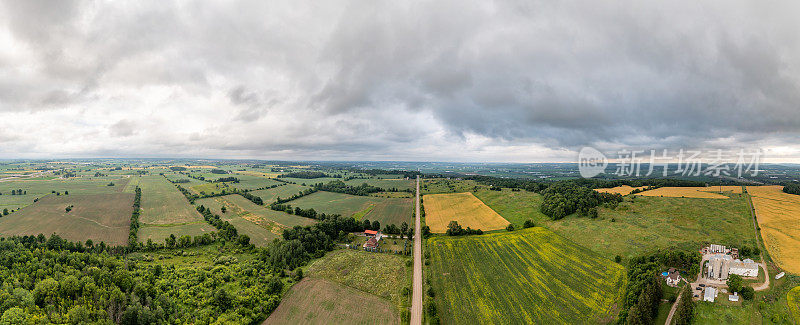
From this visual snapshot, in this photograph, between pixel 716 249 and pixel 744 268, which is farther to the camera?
pixel 716 249

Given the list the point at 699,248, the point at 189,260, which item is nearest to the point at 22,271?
the point at 189,260

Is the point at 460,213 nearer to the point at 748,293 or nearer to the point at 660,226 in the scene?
the point at 660,226

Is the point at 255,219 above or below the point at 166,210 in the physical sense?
below

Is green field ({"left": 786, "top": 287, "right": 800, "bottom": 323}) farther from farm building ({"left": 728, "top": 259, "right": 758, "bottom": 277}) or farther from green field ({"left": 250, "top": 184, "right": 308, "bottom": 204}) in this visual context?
green field ({"left": 250, "top": 184, "right": 308, "bottom": 204})

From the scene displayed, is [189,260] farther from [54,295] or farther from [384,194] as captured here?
[384,194]

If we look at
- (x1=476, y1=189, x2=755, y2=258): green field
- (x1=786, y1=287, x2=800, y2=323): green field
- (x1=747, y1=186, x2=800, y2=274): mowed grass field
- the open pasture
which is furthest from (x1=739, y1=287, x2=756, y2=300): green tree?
the open pasture

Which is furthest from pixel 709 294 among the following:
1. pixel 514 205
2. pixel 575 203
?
pixel 514 205
